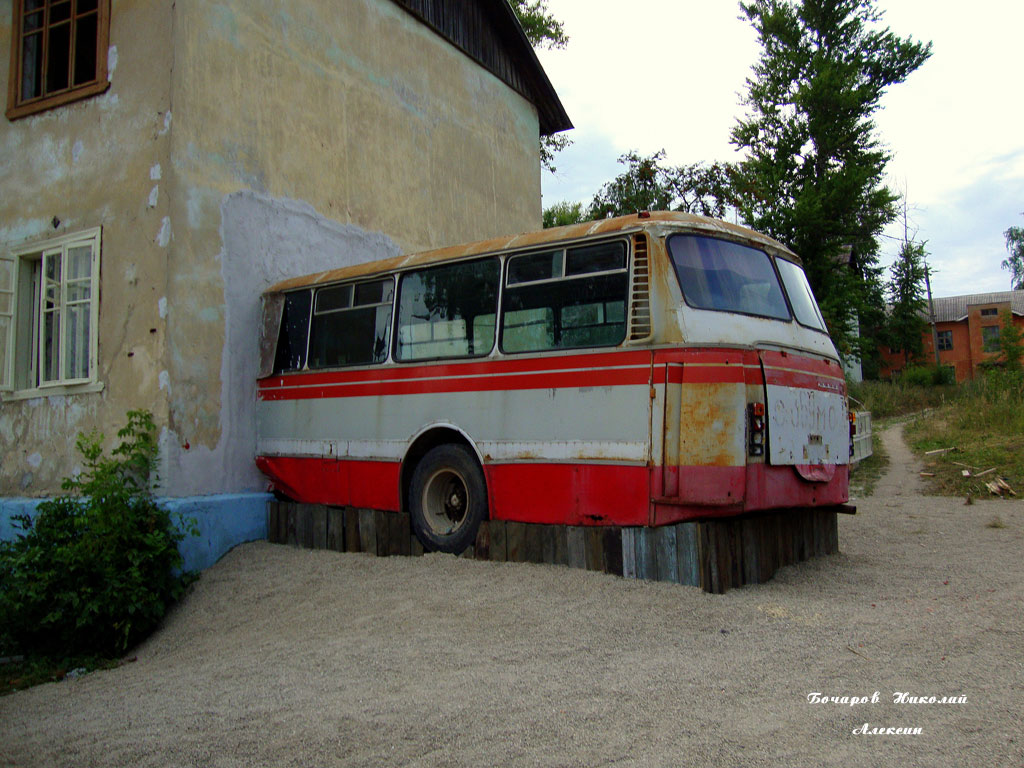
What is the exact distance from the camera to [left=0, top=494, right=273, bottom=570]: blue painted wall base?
27.1ft

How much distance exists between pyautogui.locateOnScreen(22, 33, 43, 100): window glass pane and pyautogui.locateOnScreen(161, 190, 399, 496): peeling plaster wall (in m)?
2.93

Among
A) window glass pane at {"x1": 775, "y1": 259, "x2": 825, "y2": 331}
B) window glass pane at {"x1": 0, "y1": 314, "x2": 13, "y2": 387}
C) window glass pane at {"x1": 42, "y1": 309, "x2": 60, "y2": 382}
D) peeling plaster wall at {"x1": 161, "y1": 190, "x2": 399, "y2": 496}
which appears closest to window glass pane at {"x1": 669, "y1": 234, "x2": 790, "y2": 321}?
window glass pane at {"x1": 775, "y1": 259, "x2": 825, "y2": 331}

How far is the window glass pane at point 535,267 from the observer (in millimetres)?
6863

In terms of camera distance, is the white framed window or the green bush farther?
the white framed window

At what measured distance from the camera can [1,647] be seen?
7.27 meters

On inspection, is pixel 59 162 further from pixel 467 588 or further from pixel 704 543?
pixel 704 543

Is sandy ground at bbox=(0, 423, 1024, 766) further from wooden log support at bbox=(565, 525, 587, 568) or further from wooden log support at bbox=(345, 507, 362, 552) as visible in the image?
wooden log support at bbox=(345, 507, 362, 552)

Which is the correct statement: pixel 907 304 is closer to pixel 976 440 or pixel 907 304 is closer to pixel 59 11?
pixel 976 440

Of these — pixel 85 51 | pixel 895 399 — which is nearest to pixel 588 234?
pixel 85 51

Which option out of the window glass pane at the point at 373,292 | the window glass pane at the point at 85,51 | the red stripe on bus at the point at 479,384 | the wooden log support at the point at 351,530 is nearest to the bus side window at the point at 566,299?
the red stripe on bus at the point at 479,384

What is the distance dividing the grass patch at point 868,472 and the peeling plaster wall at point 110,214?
9379 millimetres

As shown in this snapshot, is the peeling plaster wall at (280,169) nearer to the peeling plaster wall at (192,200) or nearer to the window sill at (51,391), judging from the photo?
the peeling plaster wall at (192,200)

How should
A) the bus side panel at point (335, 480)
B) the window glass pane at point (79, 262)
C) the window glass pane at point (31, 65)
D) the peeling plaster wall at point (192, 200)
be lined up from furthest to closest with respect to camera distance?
the window glass pane at point (31, 65), the window glass pane at point (79, 262), the peeling plaster wall at point (192, 200), the bus side panel at point (335, 480)

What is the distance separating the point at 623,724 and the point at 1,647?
5.85 m
